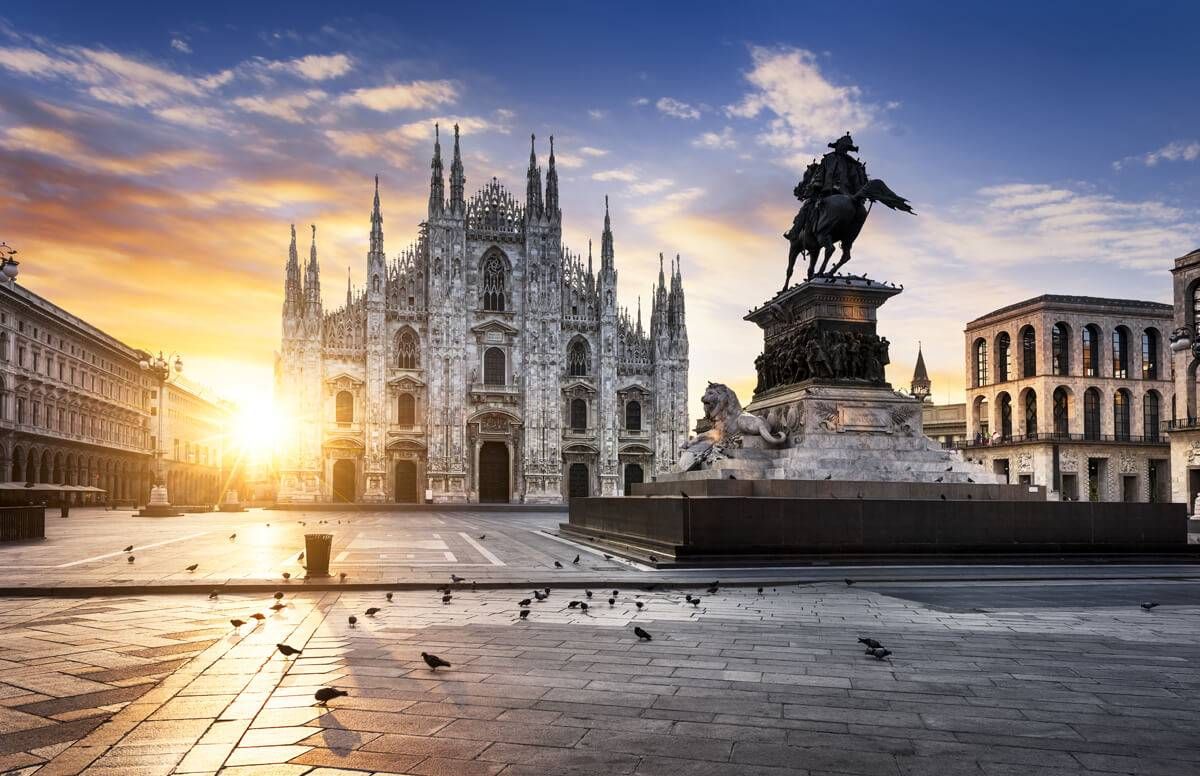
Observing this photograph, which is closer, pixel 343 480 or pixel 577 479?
pixel 343 480

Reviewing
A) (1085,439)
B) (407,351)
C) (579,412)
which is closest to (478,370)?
(407,351)

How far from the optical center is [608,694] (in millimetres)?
5930

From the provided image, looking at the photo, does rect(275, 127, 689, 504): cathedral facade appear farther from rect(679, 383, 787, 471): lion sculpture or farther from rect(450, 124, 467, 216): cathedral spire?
rect(679, 383, 787, 471): lion sculpture

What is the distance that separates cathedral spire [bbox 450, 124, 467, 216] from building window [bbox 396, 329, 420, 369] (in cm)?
825

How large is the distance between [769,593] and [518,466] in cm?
5170

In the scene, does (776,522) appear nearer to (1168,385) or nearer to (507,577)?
(507,577)

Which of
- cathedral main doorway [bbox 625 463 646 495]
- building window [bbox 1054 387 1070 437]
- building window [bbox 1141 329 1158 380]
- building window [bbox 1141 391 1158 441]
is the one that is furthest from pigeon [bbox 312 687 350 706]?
building window [bbox 1141 329 1158 380]

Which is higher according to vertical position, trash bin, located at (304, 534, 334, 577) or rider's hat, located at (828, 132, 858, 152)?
rider's hat, located at (828, 132, 858, 152)

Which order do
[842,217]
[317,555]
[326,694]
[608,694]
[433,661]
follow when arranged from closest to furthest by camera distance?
1. [326,694]
2. [608,694]
3. [433,661]
4. [317,555]
5. [842,217]

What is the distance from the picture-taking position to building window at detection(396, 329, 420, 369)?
6159 cm

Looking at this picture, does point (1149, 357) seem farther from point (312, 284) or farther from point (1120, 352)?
point (312, 284)

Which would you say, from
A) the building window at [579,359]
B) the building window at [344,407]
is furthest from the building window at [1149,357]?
the building window at [344,407]

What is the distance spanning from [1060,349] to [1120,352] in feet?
14.6

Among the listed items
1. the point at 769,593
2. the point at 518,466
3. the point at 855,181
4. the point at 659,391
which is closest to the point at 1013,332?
the point at 659,391
